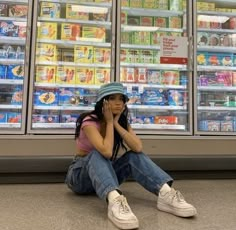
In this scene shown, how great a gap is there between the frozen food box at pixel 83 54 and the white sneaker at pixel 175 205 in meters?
1.65

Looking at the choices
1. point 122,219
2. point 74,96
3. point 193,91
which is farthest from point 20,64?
point 122,219

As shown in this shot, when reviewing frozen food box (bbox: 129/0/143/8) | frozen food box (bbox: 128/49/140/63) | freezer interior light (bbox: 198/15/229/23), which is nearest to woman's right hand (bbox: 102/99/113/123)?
frozen food box (bbox: 128/49/140/63)

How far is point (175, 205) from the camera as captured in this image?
1559 mm

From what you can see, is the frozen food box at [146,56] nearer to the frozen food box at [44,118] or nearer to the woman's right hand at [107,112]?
the frozen food box at [44,118]

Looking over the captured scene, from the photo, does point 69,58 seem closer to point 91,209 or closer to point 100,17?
point 100,17

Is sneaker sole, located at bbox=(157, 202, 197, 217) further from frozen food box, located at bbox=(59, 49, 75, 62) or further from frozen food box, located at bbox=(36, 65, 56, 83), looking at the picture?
frozen food box, located at bbox=(59, 49, 75, 62)

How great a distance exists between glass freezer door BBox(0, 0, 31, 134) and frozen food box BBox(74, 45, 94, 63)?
49cm

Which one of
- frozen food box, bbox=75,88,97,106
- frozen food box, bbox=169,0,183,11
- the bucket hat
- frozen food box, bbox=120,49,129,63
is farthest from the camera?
frozen food box, bbox=169,0,183,11

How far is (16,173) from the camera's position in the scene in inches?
93.5

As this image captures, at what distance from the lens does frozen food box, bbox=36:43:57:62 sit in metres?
2.68

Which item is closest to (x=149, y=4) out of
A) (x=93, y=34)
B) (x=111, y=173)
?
(x=93, y=34)

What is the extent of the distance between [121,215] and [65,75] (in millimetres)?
1712

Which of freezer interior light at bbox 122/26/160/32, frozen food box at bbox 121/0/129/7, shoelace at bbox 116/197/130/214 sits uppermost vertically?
frozen food box at bbox 121/0/129/7

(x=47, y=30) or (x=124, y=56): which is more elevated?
(x=47, y=30)
